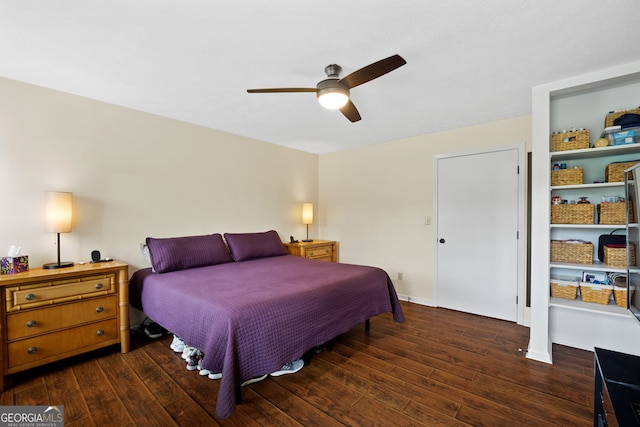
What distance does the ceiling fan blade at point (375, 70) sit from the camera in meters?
1.62

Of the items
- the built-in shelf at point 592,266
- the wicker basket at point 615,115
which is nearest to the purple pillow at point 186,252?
the built-in shelf at point 592,266

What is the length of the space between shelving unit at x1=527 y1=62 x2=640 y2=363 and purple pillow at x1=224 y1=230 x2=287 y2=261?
2.84 meters

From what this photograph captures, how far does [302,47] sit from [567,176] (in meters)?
2.48

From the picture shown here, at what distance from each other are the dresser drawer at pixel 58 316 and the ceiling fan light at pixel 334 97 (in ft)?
8.06

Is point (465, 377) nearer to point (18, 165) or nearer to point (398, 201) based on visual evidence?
point (398, 201)

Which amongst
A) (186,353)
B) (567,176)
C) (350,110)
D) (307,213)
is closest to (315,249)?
(307,213)

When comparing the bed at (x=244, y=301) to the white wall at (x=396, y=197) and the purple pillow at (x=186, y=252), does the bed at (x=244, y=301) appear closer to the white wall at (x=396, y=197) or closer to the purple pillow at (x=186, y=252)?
the purple pillow at (x=186, y=252)

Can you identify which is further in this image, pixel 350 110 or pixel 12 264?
pixel 350 110

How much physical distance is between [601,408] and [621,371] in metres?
0.23

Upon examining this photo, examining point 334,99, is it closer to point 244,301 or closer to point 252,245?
point 244,301

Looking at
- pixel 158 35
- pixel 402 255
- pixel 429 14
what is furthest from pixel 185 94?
pixel 402 255

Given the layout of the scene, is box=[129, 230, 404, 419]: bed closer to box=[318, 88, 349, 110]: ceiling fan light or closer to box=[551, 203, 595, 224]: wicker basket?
box=[318, 88, 349, 110]: ceiling fan light

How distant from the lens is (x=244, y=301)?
180 cm

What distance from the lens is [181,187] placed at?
3316 mm
